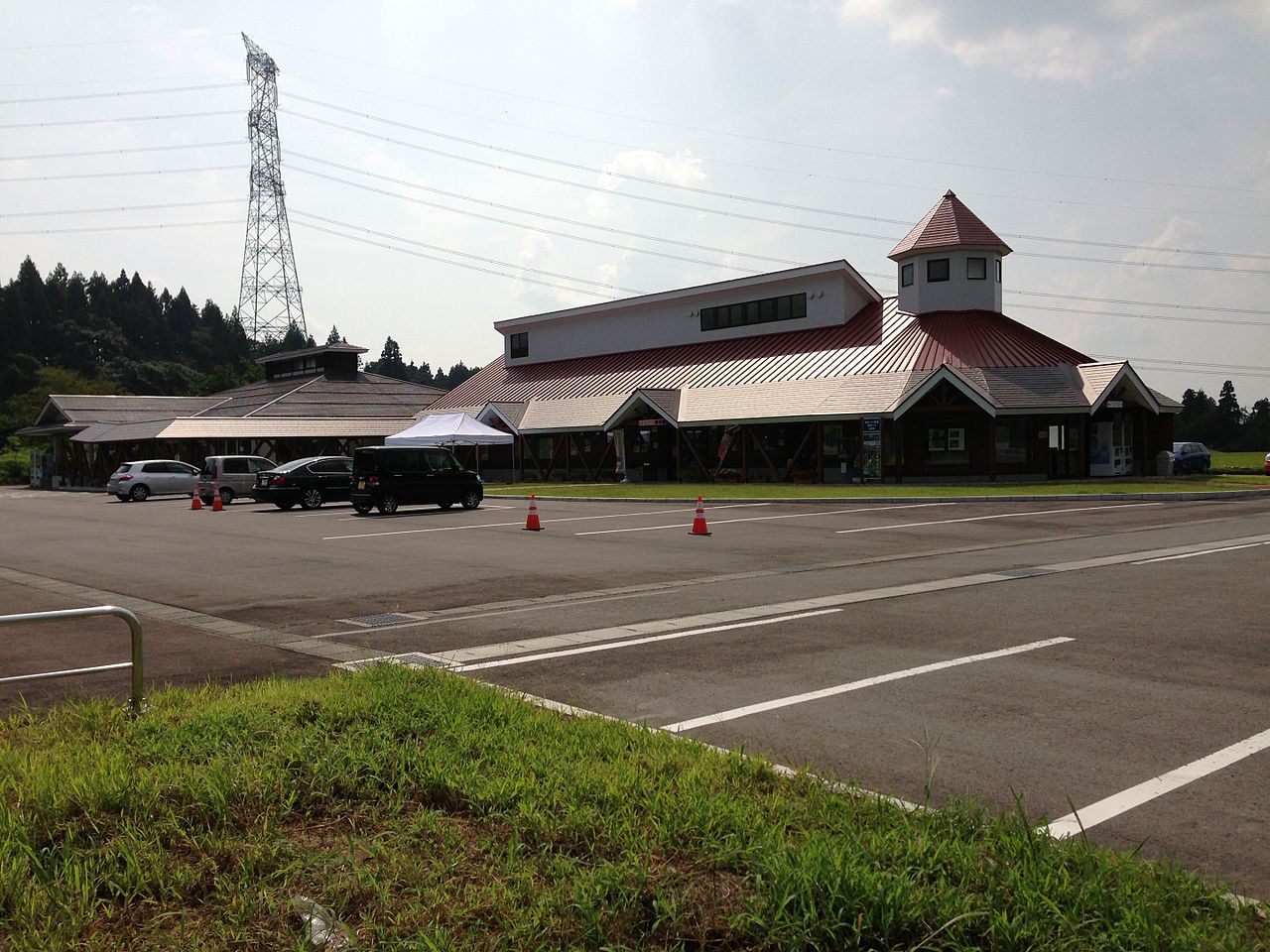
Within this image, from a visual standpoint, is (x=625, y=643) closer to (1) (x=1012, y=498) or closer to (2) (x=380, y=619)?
(2) (x=380, y=619)

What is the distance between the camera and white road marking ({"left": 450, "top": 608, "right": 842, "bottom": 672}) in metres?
8.15

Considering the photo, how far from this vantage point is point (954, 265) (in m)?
42.6

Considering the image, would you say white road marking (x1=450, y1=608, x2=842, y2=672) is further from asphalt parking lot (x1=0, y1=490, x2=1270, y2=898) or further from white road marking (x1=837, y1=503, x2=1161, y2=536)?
white road marking (x1=837, y1=503, x2=1161, y2=536)

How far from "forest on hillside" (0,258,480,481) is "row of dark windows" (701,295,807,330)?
44892 mm

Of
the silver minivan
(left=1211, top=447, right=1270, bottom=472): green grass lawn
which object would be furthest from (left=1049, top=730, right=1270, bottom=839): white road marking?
(left=1211, top=447, right=1270, bottom=472): green grass lawn

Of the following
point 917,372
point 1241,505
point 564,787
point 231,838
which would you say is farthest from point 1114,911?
point 917,372

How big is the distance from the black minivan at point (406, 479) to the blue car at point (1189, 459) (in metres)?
33.2

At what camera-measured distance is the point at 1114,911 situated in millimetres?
3236

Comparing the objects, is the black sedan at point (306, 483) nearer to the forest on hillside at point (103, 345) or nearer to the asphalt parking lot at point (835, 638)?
the asphalt parking lot at point (835, 638)

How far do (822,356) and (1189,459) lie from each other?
18.3 meters

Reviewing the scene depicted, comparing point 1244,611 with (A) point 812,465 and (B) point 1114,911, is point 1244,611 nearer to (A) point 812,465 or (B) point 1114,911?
(B) point 1114,911

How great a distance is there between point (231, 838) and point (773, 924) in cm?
224

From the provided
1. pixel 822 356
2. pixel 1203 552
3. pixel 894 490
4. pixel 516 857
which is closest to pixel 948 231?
pixel 822 356

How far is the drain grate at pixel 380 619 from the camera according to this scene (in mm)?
10359
